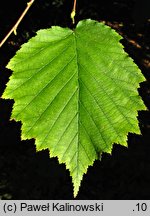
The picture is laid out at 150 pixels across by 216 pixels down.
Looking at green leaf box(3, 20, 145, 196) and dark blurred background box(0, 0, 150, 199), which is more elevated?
dark blurred background box(0, 0, 150, 199)

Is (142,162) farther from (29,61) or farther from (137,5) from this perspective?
(29,61)

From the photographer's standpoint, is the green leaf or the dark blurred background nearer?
the green leaf

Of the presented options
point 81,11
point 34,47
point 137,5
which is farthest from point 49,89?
point 81,11

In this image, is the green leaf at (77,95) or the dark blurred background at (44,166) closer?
the green leaf at (77,95)

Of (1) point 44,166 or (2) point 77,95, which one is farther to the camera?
(1) point 44,166

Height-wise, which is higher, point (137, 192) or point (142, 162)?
point (142, 162)

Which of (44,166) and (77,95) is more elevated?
(44,166)

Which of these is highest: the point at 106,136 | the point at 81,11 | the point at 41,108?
the point at 81,11

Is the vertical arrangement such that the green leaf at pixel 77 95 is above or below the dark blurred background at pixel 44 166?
below
